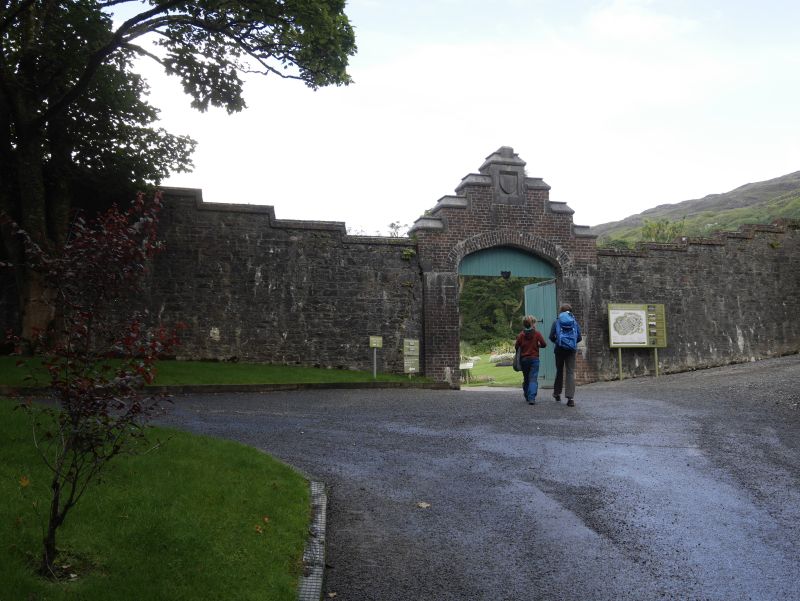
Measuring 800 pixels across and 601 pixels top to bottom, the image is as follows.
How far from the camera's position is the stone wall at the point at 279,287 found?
17.5 m

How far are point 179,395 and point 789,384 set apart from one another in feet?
39.8

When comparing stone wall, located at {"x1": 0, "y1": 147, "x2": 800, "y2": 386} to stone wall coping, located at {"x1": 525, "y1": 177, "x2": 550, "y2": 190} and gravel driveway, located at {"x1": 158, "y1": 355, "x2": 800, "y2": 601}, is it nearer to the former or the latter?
stone wall coping, located at {"x1": 525, "y1": 177, "x2": 550, "y2": 190}

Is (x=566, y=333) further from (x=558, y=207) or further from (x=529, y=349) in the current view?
(x=558, y=207)

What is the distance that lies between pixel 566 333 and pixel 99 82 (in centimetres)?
1164

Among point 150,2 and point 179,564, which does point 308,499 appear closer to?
point 179,564

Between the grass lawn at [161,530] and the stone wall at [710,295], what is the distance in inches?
616

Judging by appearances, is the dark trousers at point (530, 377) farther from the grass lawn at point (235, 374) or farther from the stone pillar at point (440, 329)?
the stone pillar at point (440, 329)

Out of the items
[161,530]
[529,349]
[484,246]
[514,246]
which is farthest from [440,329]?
[161,530]

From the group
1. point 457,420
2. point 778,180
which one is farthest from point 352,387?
point 778,180

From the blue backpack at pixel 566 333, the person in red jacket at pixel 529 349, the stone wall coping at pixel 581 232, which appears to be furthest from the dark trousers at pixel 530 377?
the stone wall coping at pixel 581 232

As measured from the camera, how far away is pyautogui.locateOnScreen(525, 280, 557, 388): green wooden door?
19.9m

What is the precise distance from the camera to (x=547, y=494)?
6.87m

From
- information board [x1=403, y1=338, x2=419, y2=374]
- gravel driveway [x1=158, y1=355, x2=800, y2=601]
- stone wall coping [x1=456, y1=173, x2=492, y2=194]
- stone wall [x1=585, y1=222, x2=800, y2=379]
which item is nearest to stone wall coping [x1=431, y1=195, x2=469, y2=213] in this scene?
stone wall coping [x1=456, y1=173, x2=492, y2=194]

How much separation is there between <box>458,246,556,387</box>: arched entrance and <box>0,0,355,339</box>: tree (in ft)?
22.6
